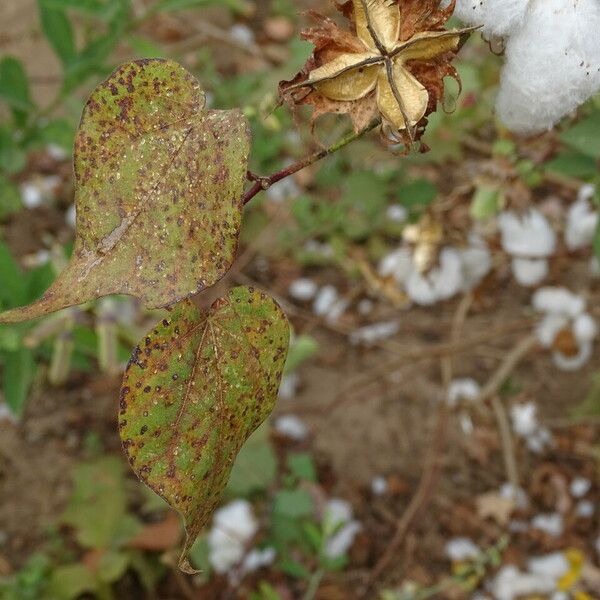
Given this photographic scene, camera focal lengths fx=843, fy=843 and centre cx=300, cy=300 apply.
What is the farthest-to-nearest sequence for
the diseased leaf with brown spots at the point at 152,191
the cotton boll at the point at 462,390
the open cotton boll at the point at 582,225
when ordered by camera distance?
the cotton boll at the point at 462,390
the open cotton boll at the point at 582,225
the diseased leaf with brown spots at the point at 152,191

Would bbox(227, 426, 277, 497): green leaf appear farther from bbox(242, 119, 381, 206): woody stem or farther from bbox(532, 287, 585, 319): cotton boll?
bbox(242, 119, 381, 206): woody stem

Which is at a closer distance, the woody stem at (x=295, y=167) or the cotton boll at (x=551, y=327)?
the woody stem at (x=295, y=167)

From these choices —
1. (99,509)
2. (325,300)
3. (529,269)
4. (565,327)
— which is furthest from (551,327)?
(99,509)

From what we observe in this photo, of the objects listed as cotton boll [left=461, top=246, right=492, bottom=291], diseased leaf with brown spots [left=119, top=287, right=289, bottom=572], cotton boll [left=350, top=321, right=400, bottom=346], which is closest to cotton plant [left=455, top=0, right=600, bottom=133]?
diseased leaf with brown spots [left=119, top=287, right=289, bottom=572]

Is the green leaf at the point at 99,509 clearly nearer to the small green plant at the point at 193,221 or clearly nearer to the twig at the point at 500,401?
the twig at the point at 500,401

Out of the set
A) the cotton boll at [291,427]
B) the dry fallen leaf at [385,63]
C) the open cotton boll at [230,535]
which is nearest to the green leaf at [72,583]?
the open cotton boll at [230,535]

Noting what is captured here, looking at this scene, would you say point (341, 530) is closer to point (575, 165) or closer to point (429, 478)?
point (429, 478)
